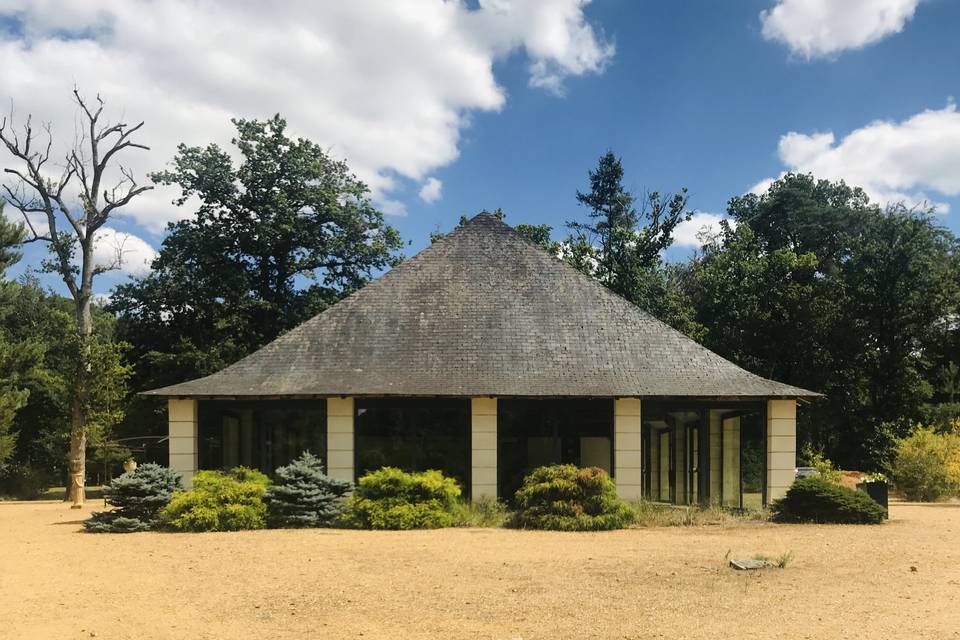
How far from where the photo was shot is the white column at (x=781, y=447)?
18.1 metres

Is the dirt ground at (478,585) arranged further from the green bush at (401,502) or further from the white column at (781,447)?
the white column at (781,447)

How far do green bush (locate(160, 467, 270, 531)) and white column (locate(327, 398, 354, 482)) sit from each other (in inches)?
Result: 89.4

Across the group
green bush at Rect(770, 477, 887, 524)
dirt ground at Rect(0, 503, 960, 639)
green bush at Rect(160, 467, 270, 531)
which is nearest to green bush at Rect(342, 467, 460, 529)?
dirt ground at Rect(0, 503, 960, 639)

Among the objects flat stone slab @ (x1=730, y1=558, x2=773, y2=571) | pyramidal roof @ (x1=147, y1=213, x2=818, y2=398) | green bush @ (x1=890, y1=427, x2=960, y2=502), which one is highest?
→ pyramidal roof @ (x1=147, y1=213, x2=818, y2=398)

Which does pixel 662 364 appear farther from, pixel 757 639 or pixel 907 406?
pixel 907 406

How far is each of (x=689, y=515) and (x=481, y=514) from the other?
416 cm

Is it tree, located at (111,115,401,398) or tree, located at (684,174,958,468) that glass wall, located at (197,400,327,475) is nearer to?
tree, located at (111,115,401,398)

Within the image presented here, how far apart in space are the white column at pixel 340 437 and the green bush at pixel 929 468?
16.1m

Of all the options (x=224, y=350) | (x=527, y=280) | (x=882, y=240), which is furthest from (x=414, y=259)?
(x=882, y=240)

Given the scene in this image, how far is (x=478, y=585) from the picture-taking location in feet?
31.7

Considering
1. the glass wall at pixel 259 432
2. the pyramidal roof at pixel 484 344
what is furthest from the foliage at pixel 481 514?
the glass wall at pixel 259 432

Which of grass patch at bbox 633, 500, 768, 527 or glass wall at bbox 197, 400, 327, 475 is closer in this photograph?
grass patch at bbox 633, 500, 768, 527

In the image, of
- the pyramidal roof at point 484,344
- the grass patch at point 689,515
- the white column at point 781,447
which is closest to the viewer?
the grass patch at point 689,515

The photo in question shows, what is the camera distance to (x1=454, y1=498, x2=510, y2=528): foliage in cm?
1596
